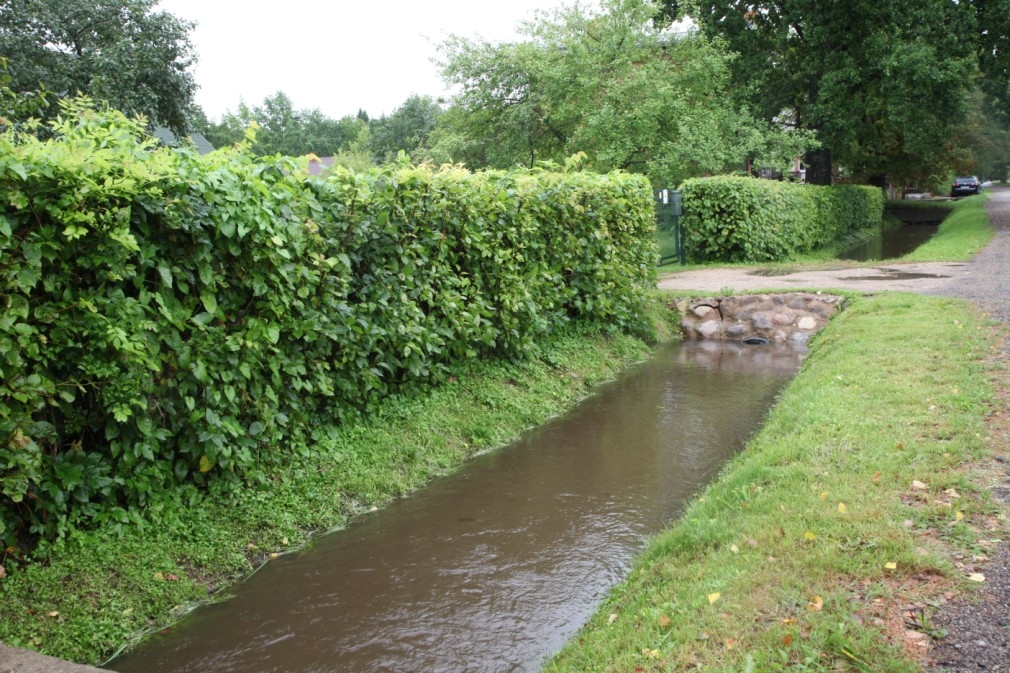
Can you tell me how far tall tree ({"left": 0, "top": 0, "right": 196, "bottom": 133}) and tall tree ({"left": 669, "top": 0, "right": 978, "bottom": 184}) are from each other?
703 inches

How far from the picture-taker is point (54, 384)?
4301 millimetres

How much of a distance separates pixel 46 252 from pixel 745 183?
1589 centimetres

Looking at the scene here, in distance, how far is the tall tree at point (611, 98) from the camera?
2075 cm

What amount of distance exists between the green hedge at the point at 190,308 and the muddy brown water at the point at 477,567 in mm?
925

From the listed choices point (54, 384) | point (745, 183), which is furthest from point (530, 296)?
point (745, 183)

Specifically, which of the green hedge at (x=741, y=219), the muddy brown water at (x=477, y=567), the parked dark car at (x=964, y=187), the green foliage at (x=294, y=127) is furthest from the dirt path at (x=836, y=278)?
the green foliage at (x=294, y=127)

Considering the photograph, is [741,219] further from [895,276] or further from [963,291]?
[963,291]

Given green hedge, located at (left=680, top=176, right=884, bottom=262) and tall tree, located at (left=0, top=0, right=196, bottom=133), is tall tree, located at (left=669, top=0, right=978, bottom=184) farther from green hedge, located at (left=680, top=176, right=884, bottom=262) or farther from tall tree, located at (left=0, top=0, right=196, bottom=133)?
tall tree, located at (left=0, top=0, right=196, bottom=133)

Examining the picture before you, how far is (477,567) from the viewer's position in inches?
198

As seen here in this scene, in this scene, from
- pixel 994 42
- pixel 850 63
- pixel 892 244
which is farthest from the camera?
pixel 892 244

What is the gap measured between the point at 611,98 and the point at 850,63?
8871mm

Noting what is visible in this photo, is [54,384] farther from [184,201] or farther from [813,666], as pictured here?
[813,666]

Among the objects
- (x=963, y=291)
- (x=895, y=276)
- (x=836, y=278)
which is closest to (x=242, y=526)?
(x=963, y=291)

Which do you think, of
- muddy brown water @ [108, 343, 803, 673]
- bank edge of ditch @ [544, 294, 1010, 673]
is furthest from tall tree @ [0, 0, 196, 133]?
bank edge of ditch @ [544, 294, 1010, 673]
